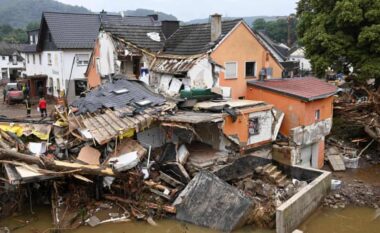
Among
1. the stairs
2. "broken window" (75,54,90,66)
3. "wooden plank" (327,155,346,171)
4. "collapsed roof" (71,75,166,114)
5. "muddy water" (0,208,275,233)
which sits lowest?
"muddy water" (0,208,275,233)

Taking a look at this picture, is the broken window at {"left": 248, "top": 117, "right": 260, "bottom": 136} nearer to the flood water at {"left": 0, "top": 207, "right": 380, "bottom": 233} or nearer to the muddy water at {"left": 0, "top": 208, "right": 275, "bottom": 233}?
the flood water at {"left": 0, "top": 207, "right": 380, "bottom": 233}

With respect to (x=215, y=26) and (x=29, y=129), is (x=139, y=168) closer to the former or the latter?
(x=29, y=129)

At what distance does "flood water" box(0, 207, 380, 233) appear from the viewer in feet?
44.9

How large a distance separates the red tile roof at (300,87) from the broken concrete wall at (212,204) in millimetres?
6907

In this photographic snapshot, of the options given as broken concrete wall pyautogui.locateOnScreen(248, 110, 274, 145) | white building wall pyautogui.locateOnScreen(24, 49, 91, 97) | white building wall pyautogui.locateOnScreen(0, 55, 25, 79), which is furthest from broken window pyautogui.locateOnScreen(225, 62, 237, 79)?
white building wall pyautogui.locateOnScreen(0, 55, 25, 79)

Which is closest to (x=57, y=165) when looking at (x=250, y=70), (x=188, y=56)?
(x=188, y=56)

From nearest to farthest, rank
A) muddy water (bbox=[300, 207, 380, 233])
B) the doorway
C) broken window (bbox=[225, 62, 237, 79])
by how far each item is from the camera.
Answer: muddy water (bbox=[300, 207, 380, 233]) → the doorway → broken window (bbox=[225, 62, 237, 79])

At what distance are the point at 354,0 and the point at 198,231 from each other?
15.7 m

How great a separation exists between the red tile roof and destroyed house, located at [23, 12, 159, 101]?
1609 centimetres

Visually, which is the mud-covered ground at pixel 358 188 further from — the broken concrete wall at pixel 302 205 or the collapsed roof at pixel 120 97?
the collapsed roof at pixel 120 97

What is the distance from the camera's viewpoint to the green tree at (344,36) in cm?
2133

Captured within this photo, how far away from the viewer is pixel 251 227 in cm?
1404

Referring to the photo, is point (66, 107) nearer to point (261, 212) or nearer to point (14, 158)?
point (14, 158)

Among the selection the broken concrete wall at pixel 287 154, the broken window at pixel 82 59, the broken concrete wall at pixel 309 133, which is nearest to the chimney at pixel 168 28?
the broken concrete wall at pixel 287 154
